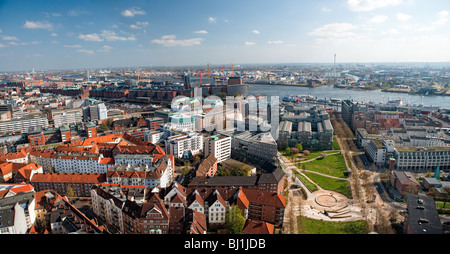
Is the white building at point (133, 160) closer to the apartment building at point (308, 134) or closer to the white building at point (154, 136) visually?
the white building at point (154, 136)

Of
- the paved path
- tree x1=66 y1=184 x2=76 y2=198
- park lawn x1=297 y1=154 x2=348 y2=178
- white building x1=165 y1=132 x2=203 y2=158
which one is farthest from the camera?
white building x1=165 y1=132 x2=203 y2=158

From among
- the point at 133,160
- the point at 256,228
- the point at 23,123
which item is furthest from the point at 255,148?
the point at 23,123

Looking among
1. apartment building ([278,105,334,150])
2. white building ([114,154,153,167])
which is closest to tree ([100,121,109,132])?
white building ([114,154,153,167])

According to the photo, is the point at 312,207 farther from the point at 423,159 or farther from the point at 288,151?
the point at 423,159

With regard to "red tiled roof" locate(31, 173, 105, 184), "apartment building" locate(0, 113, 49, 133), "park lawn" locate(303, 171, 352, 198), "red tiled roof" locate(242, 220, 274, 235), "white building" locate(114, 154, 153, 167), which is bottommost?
"park lawn" locate(303, 171, 352, 198)

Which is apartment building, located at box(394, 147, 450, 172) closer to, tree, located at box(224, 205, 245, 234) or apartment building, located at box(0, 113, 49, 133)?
tree, located at box(224, 205, 245, 234)
